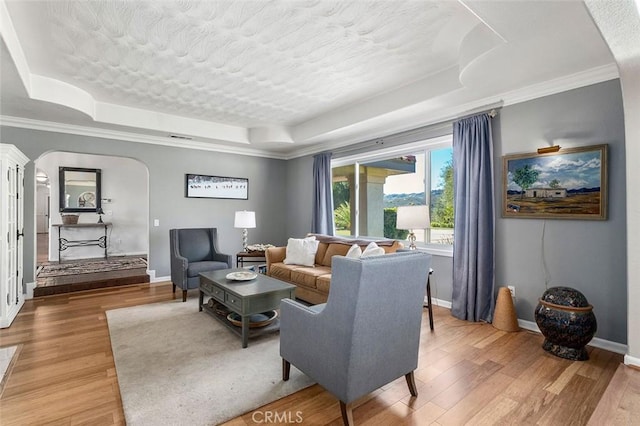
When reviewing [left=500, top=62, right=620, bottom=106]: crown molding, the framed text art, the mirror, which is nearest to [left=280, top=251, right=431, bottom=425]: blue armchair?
[left=500, top=62, right=620, bottom=106]: crown molding

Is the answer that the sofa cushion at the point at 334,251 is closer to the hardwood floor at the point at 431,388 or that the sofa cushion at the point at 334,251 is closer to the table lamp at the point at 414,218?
the table lamp at the point at 414,218

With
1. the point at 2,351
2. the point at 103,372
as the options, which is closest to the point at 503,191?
the point at 103,372

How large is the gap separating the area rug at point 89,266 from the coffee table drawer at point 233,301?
4194 millimetres

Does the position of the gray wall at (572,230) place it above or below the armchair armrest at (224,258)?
above

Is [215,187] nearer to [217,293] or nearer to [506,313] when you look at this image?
[217,293]

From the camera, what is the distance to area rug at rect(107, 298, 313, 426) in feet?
6.43

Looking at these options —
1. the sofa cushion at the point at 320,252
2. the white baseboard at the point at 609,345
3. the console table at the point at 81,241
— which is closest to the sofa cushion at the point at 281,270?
the sofa cushion at the point at 320,252

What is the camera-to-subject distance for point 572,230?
118 inches

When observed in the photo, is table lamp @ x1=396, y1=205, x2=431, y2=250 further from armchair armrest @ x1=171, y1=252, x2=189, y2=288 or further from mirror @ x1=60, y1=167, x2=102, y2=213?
mirror @ x1=60, y1=167, x2=102, y2=213

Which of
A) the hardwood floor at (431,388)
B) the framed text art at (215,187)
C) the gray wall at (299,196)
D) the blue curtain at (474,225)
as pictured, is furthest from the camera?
the gray wall at (299,196)

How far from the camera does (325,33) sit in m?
Answer: 2.66

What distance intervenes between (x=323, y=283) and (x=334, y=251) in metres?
0.88

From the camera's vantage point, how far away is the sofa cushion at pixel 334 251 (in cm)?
443

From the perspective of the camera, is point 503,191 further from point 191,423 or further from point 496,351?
point 191,423
